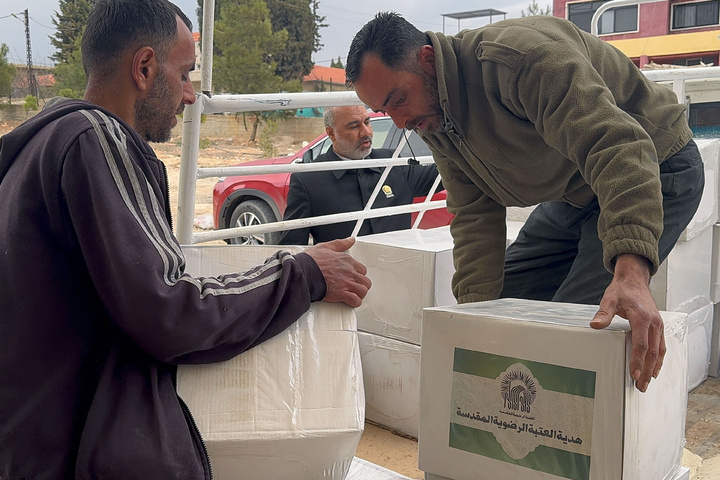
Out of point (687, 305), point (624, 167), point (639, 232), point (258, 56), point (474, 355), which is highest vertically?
point (258, 56)

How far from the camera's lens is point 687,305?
3.16 m

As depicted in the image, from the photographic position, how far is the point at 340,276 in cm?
146

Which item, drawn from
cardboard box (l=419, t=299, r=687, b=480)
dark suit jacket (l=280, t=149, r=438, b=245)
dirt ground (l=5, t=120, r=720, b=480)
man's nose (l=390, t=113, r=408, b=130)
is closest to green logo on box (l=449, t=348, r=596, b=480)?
cardboard box (l=419, t=299, r=687, b=480)

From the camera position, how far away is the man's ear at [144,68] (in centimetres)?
145

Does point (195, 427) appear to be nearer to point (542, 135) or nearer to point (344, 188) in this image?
point (542, 135)

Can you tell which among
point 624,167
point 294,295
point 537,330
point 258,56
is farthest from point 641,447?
point 258,56

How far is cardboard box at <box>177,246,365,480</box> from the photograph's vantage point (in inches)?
52.2

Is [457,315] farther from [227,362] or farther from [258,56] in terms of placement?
[258,56]

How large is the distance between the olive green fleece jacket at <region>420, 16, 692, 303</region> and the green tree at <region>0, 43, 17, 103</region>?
26220 millimetres

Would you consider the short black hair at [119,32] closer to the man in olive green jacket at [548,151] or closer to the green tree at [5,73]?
the man in olive green jacket at [548,151]

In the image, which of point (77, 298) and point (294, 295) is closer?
point (77, 298)

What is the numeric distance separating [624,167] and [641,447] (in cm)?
57

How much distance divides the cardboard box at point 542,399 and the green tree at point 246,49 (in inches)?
1220

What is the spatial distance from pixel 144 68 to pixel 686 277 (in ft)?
8.36
